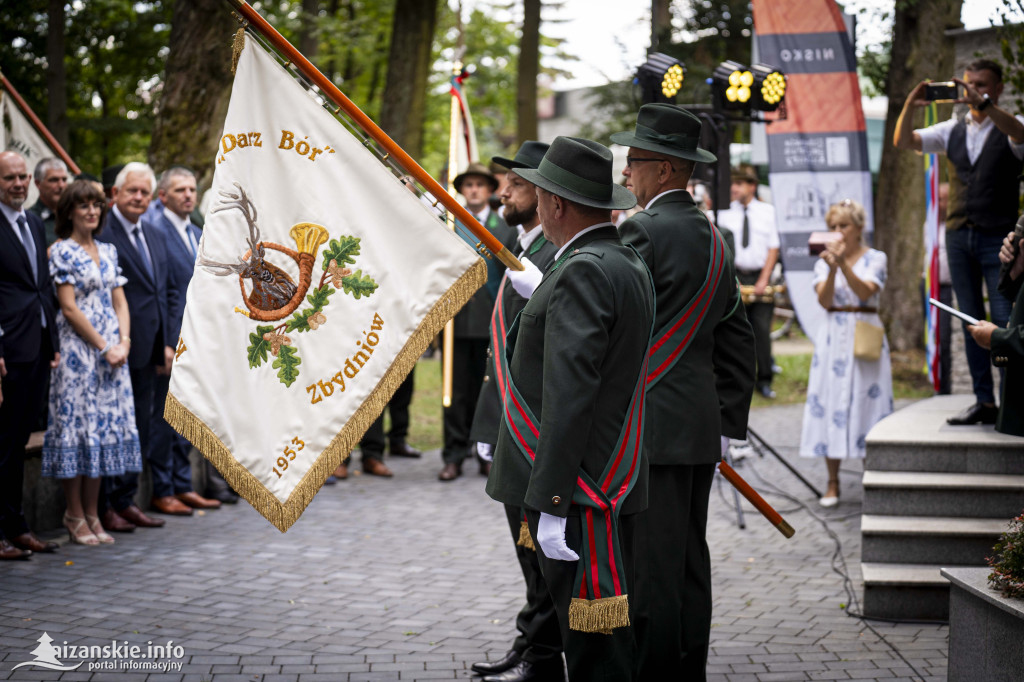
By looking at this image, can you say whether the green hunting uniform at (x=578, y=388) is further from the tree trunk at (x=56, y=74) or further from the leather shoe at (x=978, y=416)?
the tree trunk at (x=56, y=74)

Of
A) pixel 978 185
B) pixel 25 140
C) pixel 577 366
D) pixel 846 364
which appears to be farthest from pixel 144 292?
pixel 978 185

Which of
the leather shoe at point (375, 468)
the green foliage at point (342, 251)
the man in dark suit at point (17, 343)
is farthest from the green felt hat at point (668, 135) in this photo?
the leather shoe at point (375, 468)

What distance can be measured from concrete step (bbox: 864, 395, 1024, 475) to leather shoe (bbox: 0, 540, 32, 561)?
4.81m

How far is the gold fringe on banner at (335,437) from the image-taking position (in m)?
4.19

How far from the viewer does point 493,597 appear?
19.1 ft

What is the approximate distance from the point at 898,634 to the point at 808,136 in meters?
6.25

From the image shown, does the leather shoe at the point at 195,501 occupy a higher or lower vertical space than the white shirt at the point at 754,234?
lower

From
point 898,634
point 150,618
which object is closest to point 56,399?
point 150,618

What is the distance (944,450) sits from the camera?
604 cm

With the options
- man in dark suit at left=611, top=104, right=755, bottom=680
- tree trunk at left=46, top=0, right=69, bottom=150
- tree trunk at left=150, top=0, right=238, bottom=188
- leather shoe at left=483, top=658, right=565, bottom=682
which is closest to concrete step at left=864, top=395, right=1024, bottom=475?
man in dark suit at left=611, top=104, right=755, bottom=680

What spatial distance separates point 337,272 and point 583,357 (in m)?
1.37

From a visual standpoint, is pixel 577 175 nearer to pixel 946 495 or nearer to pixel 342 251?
pixel 342 251

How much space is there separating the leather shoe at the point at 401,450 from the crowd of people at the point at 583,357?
2.96 ft

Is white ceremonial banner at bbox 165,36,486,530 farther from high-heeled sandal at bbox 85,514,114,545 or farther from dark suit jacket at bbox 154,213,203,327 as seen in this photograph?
dark suit jacket at bbox 154,213,203,327
